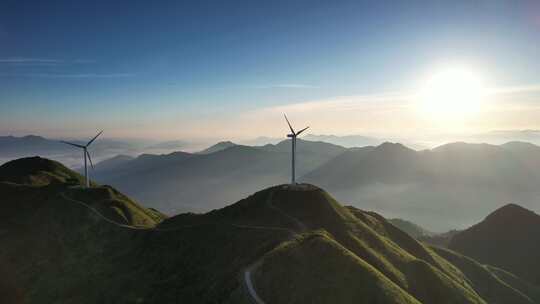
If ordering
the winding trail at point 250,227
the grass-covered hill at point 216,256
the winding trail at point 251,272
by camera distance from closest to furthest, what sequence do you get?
1. the winding trail at point 251,272
2. the winding trail at point 250,227
3. the grass-covered hill at point 216,256

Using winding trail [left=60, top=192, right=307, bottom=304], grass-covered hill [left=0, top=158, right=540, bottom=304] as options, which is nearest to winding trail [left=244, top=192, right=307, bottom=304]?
winding trail [left=60, top=192, right=307, bottom=304]

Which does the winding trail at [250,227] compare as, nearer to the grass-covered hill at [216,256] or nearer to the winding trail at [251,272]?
the winding trail at [251,272]

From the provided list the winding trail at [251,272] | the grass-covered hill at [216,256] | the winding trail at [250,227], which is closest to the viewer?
the winding trail at [251,272]

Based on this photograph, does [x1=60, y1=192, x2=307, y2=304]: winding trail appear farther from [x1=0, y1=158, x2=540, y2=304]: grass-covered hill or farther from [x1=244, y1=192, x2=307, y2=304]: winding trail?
[x1=0, y1=158, x2=540, y2=304]: grass-covered hill

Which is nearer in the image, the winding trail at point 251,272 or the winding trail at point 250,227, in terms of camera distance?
the winding trail at point 251,272

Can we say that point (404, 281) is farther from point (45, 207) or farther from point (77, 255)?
point (45, 207)

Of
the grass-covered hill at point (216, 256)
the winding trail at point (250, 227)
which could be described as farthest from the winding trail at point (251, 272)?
the grass-covered hill at point (216, 256)

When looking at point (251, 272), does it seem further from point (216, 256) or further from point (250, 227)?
point (250, 227)

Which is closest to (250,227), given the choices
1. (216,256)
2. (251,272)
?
(216,256)

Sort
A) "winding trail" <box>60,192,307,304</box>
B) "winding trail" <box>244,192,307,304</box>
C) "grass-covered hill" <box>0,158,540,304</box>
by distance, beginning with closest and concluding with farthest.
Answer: "winding trail" <box>244,192,307,304</box>
"winding trail" <box>60,192,307,304</box>
"grass-covered hill" <box>0,158,540,304</box>
